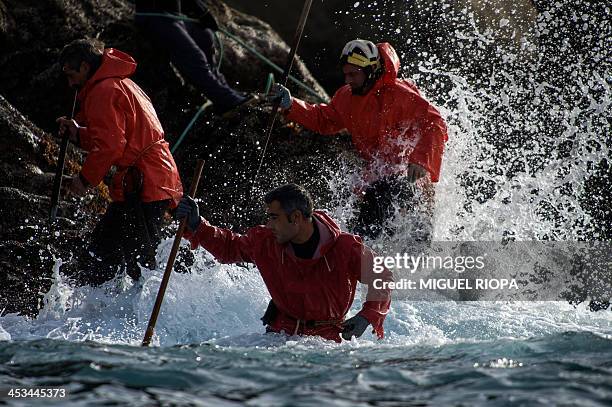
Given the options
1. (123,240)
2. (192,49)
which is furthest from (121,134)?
(192,49)

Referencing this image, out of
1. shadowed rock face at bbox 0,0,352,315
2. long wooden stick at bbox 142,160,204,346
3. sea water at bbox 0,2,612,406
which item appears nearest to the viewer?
sea water at bbox 0,2,612,406

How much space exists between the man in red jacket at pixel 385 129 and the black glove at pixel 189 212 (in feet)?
6.25

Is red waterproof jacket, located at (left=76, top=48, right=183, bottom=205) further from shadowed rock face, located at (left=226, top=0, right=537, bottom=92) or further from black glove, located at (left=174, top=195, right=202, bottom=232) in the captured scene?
shadowed rock face, located at (left=226, top=0, right=537, bottom=92)

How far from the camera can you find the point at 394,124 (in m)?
6.78

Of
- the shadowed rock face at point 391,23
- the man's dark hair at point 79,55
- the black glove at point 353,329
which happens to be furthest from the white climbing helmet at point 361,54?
the shadowed rock face at point 391,23

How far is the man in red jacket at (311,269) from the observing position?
4.98 meters

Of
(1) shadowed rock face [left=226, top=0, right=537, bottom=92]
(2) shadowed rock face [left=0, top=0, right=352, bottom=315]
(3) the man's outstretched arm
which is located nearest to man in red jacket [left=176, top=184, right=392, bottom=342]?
(3) the man's outstretched arm

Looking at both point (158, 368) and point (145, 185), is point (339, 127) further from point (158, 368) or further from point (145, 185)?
point (158, 368)

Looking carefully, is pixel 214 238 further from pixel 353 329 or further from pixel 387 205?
pixel 387 205

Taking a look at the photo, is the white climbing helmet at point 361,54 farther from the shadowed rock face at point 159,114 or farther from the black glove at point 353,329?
the black glove at point 353,329

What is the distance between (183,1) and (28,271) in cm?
288

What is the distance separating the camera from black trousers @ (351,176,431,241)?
6.78m

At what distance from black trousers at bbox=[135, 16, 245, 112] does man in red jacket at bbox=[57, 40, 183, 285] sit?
197 centimetres

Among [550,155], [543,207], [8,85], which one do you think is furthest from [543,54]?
[8,85]
